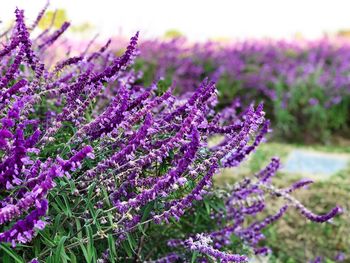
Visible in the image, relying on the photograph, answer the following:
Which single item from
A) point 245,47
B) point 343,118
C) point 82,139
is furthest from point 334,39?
point 82,139

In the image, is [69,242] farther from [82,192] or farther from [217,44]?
[217,44]

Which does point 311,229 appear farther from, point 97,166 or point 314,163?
→ point 97,166

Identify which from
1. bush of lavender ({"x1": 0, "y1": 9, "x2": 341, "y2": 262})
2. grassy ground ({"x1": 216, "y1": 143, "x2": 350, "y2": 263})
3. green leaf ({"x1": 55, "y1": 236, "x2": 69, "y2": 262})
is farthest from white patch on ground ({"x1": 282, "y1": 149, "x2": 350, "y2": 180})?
green leaf ({"x1": 55, "y1": 236, "x2": 69, "y2": 262})

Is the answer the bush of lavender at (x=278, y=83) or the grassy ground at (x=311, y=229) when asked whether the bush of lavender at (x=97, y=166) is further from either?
the bush of lavender at (x=278, y=83)

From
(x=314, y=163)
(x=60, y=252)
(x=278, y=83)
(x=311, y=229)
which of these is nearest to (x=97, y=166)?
(x=60, y=252)

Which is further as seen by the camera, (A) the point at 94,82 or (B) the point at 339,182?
(B) the point at 339,182

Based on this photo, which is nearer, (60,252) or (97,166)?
(60,252)

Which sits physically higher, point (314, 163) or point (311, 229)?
point (311, 229)

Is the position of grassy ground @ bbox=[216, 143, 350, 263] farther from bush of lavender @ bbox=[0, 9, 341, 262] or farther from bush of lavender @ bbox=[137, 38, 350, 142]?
bush of lavender @ bbox=[137, 38, 350, 142]
